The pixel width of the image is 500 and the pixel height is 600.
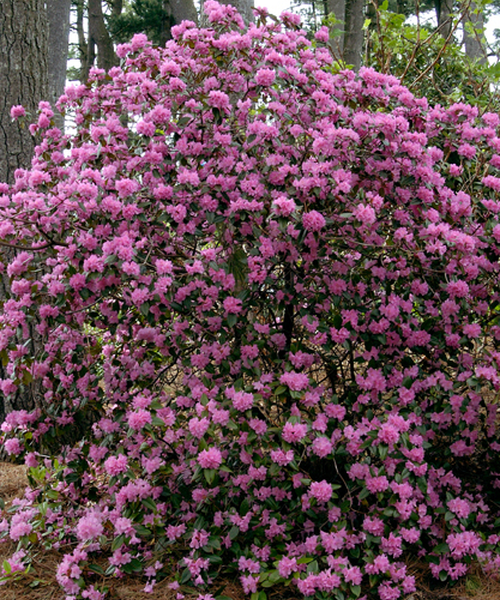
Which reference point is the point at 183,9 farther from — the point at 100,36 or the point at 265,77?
the point at 265,77

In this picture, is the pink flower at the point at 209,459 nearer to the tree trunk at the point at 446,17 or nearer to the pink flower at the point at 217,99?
the pink flower at the point at 217,99

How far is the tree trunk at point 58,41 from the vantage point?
6.34 meters

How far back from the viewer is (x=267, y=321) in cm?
260

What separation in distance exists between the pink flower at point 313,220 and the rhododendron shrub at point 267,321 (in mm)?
11

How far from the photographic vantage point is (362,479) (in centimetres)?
228

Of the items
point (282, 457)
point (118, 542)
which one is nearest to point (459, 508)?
point (282, 457)

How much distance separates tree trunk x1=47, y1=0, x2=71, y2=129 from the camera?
6.34 metres

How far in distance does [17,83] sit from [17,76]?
0.04m

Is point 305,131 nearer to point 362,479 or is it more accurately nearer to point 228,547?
point 362,479

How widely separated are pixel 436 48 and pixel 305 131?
324 centimetres

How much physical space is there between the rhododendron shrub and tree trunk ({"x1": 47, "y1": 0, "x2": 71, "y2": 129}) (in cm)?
420

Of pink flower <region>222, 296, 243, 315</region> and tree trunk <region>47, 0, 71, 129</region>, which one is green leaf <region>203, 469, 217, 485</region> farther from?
tree trunk <region>47, 0, 71, 129</region>

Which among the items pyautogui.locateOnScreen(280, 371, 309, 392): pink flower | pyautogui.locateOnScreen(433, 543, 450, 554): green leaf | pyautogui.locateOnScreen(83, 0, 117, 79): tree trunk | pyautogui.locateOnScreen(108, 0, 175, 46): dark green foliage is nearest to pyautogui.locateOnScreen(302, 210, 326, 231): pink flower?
pyautogui.locateOnScreen(280, 371, 309, 392): pink flower

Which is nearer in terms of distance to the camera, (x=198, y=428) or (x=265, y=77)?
(x=198, y=428)
